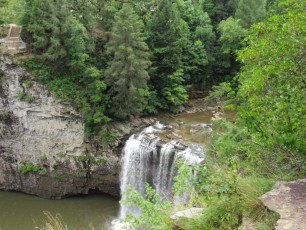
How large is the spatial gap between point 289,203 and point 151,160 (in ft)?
44.9

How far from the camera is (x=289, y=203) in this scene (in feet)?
17.5

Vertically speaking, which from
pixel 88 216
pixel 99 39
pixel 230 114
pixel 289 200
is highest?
pixel 99 39

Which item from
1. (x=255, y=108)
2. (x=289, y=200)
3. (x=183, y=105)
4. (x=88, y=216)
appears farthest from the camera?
(x=183, y=105)

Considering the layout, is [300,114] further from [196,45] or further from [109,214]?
[196,45]

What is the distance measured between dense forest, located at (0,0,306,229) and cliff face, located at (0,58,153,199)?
81cm

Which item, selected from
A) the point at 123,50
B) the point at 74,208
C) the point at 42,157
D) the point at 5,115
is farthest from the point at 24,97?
the point at 74,208

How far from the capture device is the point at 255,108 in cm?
679

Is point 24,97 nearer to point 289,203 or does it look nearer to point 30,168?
point 30,168

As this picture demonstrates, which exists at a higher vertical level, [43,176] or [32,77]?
[32,77]

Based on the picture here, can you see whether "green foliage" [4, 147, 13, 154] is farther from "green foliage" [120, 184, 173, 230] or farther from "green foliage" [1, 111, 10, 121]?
"green foliage" [120, 184, 173, 230]

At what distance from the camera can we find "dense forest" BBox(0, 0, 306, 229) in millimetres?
6094

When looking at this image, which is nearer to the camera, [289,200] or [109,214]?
[289,200]

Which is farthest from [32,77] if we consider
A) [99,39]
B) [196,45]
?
[196,45]

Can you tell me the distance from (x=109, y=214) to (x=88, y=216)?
3.53 feet
